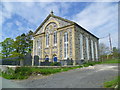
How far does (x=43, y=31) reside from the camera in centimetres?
2739

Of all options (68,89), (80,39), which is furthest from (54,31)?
(68,89)

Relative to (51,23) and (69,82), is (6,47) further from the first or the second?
(69,82)

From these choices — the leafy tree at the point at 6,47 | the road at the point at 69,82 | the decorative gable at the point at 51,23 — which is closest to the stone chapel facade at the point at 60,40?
the decorative gable at the point at 51,23

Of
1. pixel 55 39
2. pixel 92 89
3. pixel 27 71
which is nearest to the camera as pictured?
pixel 92 89

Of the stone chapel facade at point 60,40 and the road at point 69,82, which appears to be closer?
the road at point 69,82

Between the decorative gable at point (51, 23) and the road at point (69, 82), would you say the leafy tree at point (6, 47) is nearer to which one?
the decorative gable at point (51, 23)

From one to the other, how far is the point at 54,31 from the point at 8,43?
24.5m

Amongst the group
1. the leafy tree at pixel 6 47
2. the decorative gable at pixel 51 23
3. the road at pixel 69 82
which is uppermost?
the decorative gable at pixel 51 23

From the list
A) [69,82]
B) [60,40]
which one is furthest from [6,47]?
[69,82]

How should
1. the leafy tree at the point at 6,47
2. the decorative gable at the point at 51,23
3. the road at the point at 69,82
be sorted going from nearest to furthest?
the road at the point at 69,82, the decorative gable at the point at 51,23, the leafy tree at the point at 6,47

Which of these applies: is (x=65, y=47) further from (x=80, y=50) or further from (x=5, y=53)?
(x=5, y=53)

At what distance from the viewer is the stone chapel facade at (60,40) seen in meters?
21.2

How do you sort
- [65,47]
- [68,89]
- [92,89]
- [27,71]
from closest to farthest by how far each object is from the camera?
1. [92,89]
2. [68,89]
3. [27,71]
4. [65,47]

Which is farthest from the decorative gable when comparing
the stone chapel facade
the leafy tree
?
the leafy tree
